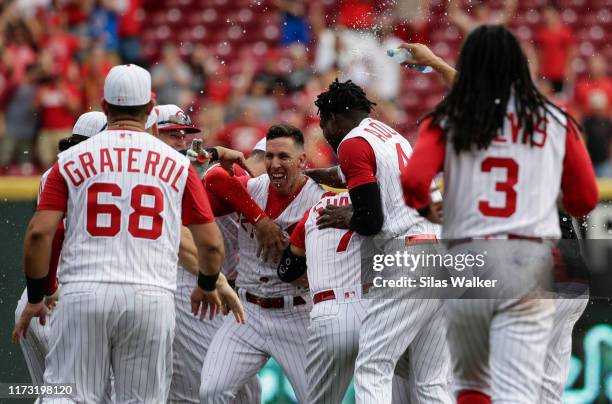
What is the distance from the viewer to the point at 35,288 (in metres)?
5.77

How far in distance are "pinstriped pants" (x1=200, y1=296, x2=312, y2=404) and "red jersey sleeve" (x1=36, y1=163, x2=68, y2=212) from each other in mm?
A: 1808

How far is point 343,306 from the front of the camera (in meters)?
6.53

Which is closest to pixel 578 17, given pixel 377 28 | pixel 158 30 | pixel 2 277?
pixel 377 28

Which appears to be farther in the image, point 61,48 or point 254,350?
point 61,48

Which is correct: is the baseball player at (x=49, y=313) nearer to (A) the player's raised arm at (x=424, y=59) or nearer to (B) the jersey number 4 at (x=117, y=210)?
(B) the jersey number 4 at (x=117, y=210)

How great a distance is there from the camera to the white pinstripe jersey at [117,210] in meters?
5.57

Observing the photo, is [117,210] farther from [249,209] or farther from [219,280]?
[249,209]

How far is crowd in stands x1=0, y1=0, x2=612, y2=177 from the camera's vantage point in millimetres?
13703

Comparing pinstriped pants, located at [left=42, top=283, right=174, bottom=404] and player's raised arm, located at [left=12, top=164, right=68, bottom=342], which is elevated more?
player's raised arm, located at [left=12, top=164, right=68, bottom=342]

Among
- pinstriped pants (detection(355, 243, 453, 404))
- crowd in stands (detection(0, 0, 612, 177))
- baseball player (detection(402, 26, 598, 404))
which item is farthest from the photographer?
crowd in stands (detection(0, 0, 612, 177))

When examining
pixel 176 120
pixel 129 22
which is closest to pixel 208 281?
pixel 176 120

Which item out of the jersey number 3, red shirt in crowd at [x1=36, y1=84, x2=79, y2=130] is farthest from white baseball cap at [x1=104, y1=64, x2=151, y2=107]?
red shirt in crowd at [x1=36, y1=84, x2=79, y2=130]

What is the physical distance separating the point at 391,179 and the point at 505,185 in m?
1.45

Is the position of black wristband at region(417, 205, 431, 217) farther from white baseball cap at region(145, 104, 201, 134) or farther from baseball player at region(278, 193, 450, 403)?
white baseball cap at region(145, 104, 201, 134)
